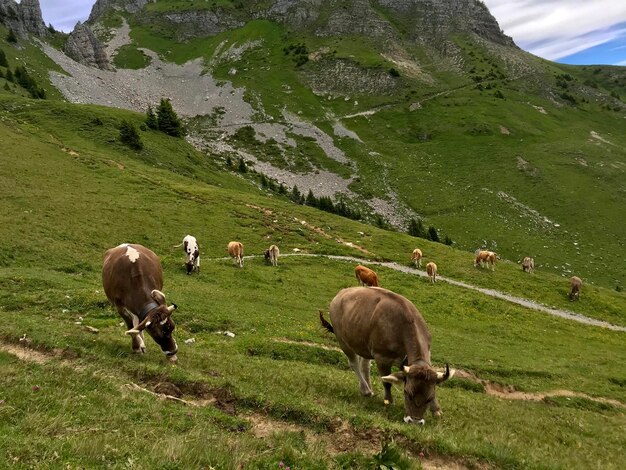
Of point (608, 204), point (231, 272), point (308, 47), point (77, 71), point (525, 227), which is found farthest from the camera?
point (308, 47)

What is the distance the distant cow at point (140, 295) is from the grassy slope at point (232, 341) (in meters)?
0.73

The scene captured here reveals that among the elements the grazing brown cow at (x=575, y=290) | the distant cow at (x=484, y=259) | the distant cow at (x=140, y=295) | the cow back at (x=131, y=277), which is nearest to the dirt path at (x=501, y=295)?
the grazing brown cow at (x=575, y=290)

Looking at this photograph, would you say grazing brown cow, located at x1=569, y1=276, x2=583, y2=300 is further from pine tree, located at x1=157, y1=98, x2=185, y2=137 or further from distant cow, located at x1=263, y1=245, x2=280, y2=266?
pine tree, located at x1=157, y1=98, x2=185, y2=137

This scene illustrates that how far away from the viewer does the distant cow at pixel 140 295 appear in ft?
44.4

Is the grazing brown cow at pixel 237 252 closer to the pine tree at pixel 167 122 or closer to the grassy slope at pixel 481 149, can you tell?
the grassy slope at pixel 481 149

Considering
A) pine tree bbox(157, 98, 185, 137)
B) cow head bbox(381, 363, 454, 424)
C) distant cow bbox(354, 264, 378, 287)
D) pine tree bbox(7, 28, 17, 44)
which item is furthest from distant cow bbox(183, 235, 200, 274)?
pine tree bbox(7, 28, 17, 44)

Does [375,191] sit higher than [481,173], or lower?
lower

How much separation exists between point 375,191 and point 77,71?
9355 centimetres

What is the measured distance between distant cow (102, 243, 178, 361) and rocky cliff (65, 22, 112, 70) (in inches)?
5764

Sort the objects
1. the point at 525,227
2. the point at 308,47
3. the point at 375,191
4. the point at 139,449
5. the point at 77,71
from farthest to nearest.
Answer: the point at 308,47, the point at 77,71, the point at 375,191, the point at 525,227, the point at 139,449

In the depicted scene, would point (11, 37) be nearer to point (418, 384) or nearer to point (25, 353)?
point (25, 353)

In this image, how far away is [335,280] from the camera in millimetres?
37250

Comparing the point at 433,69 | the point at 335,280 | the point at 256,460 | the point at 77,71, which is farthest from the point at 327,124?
the point at 256,460

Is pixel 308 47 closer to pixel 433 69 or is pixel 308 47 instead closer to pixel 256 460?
pixel 433 69
